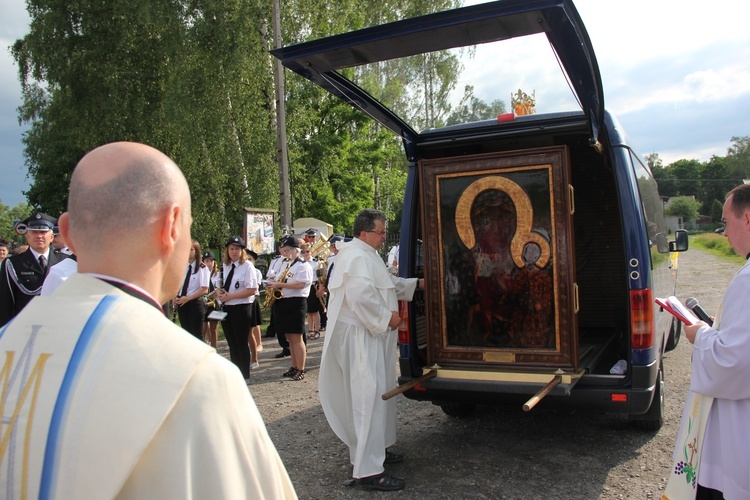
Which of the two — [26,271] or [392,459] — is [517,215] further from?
[26,271]

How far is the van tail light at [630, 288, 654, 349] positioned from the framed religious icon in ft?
1.40

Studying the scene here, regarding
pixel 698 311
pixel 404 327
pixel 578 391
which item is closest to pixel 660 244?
pixel 578 391

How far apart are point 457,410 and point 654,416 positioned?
178cm

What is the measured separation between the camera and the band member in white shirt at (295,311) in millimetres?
8203

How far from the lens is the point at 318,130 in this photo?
25719 millimetres

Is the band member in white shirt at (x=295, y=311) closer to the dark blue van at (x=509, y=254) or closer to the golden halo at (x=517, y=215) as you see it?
the dark blue van at (x=509, y=254)

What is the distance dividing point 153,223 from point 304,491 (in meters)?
3.69

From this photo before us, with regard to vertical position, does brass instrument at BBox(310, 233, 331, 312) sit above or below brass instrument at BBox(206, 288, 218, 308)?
above

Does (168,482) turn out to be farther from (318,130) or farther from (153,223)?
(318,130)

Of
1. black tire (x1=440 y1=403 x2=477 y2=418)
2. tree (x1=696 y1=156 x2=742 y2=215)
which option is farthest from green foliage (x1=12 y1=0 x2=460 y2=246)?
tree (x1=696 y1=156 x2=742 y2=215)

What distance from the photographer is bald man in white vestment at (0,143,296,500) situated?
1.02m

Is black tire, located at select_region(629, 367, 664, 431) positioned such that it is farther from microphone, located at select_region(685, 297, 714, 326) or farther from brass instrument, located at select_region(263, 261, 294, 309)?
brass instrument, located at select_region(263, 261, 294, 309)

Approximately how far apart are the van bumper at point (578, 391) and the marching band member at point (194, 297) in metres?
4.41

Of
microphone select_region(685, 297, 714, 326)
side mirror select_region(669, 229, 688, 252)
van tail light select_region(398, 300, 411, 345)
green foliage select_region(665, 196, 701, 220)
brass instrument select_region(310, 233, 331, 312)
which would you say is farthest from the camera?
green foliage select_region(665, 196, 701, 220)
